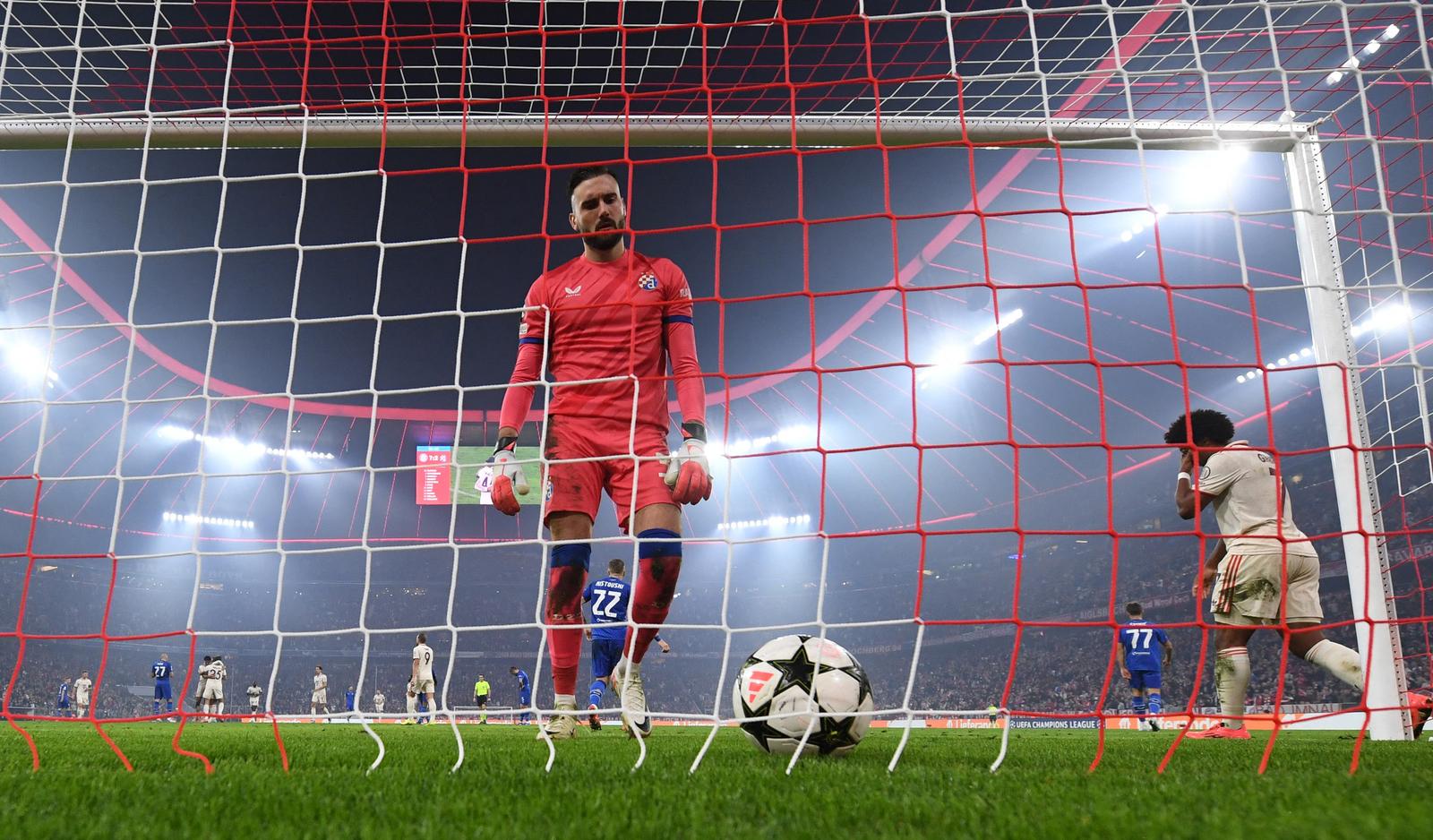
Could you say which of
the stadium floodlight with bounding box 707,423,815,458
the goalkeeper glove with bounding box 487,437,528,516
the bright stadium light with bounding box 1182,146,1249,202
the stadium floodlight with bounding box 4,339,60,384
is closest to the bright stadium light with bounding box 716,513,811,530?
the stadium floodlight with bounding box 707,423,815,458

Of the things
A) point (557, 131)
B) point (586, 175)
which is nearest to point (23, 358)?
point (557, 131)

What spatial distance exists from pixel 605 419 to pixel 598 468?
211mm

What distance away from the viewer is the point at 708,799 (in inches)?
67.0

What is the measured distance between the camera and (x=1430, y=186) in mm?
11328

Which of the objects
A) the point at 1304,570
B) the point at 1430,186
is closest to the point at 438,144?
Result: the point at 1304,570

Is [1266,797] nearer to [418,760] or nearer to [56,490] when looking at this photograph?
[418,760]

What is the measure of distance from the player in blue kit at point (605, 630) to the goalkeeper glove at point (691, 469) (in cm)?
158

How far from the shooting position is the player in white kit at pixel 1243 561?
400cm

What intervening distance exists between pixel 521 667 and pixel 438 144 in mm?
28566

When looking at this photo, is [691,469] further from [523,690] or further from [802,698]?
[523,690]

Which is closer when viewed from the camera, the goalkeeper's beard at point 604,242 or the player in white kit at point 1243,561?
the goalkeeper's beard at point 604,242

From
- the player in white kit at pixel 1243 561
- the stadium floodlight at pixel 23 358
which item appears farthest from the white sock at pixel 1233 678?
the stadium floodlight at pixel 23 358

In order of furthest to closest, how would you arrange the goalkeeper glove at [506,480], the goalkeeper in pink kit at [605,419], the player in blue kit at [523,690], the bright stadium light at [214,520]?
1. the bright stadium light at [214,520]
2. the player in blue kit at [523,690]
3. the goalkeeper in pink kit at [605,419]
4. the goalkeeper glove at [506,480]

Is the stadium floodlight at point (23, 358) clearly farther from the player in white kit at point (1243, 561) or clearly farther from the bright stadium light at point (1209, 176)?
the bright stadium light at point (1209, 176)
